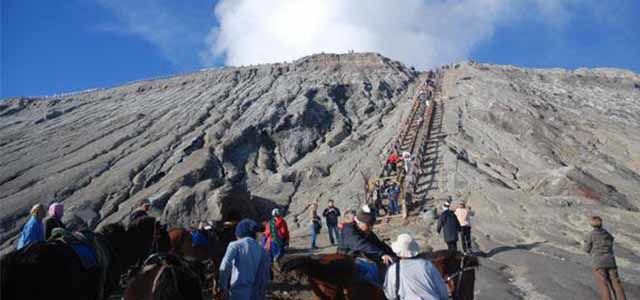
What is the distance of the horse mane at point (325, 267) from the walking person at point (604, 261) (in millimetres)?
5954

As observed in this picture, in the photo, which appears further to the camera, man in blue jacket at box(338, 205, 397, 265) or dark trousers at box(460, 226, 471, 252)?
dark trousers at box(460, 226, 471, 252)

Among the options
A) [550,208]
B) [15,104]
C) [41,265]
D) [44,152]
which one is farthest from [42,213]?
[15,104]

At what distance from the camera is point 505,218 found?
813 inches

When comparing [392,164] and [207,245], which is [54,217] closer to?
[207,245]

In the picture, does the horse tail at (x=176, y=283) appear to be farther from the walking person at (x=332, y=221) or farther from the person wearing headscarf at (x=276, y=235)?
the walking person at (x=332, y=221)

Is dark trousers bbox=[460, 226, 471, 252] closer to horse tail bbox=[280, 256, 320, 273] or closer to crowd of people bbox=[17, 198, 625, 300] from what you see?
crowd of people bbox=[17, 198, 625, 300]

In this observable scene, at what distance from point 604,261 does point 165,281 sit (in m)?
8.49

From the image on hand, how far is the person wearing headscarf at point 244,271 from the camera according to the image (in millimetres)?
6262

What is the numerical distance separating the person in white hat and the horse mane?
883 millimetres

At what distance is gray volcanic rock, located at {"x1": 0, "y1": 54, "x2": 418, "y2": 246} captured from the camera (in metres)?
28.1

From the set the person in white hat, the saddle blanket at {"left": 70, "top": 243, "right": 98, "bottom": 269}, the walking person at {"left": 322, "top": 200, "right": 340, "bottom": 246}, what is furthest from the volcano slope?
the saddle blanket at {"left": 70, "top": 243, "right": 98, "bottom": 269}

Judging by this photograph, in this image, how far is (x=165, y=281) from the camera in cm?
541

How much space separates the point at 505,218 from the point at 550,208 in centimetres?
261

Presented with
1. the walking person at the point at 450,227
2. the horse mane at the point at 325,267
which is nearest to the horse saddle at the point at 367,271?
the horse mane at the point at 325,267
